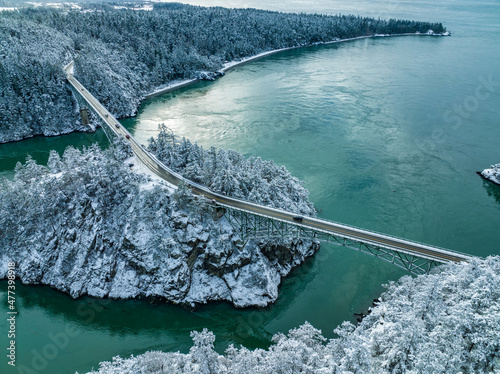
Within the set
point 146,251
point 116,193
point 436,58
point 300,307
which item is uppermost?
point 436,58

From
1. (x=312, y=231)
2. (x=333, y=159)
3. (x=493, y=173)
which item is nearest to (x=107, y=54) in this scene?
(x=333, y=159)

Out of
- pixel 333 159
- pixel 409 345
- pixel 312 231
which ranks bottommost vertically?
pixel 333 159

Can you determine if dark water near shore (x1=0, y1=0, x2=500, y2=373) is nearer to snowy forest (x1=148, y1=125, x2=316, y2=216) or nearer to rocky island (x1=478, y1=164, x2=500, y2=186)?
rocky island (x1=478, y1=164, x2=500, y2=186)

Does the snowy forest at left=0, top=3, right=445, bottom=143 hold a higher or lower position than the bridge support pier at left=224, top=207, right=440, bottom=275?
higher

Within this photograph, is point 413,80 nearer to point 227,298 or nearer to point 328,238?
point 328,238

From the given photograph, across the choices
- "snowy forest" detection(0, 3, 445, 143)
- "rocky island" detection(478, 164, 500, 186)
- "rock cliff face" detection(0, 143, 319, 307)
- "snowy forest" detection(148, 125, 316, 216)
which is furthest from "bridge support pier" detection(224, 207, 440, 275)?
"snowy forest" detection(0, 3, 445, 143)

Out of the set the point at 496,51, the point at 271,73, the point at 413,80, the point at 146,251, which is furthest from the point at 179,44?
the point at 496,51

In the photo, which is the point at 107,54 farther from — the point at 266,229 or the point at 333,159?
the point at 266,229
